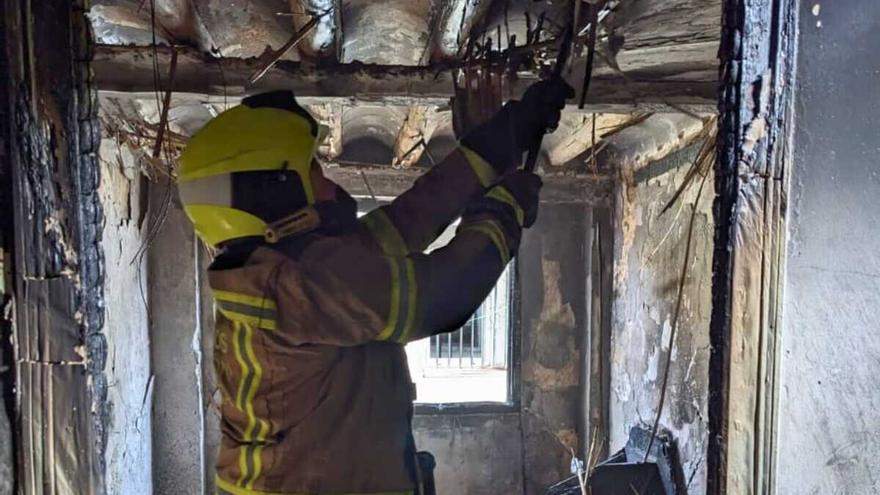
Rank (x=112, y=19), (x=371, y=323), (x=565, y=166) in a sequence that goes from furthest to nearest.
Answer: (x=565, y=166), (x=112, y=19), (x=371, y=323)

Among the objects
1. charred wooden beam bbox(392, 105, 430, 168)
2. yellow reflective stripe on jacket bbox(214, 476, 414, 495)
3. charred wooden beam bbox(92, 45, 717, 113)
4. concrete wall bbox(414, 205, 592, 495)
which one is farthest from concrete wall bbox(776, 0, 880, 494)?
concrete wall bbox(414, 205, 592, 495)

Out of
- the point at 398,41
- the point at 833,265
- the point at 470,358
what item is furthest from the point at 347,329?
the point at 470,358

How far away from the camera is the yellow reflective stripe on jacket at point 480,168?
1.02 metres

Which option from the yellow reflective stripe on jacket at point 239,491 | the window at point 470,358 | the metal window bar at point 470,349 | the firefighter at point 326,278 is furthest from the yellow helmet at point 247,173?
the metal window bar at point 470,349

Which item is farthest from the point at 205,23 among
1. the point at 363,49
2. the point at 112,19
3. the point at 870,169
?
the point at 870,169

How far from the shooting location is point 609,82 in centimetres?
157

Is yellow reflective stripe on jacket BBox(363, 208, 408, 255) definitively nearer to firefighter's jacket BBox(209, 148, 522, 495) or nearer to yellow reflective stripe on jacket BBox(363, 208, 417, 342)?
firefighter's jacket BBox(209, 148, 522, 495)

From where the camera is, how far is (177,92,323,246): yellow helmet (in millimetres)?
978

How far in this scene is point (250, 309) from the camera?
979 millimetres

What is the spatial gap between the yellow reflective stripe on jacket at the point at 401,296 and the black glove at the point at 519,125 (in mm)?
224

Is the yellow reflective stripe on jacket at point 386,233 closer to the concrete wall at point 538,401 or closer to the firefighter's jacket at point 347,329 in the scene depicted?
the firefighter's jacket at point 347,329

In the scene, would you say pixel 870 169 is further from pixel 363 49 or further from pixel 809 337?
pixel 363 49

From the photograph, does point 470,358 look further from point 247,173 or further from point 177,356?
point 247,173

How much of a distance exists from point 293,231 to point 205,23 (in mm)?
881
